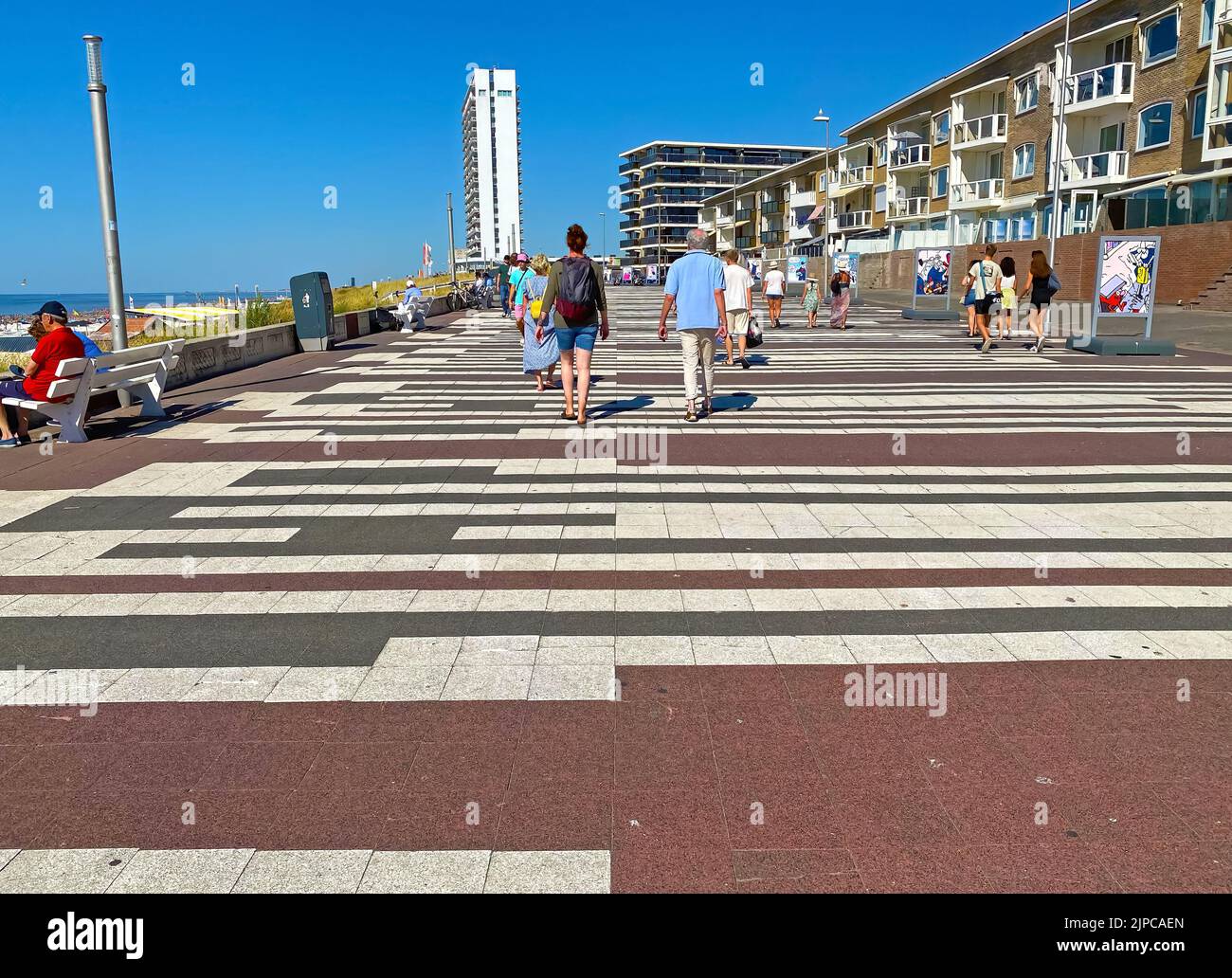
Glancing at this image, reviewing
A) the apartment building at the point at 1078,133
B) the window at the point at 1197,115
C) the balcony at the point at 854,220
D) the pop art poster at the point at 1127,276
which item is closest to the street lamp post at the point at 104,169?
the pop art poster at the point at 1127,276

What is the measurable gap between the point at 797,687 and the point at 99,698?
291 cm

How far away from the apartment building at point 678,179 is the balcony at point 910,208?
77.6m

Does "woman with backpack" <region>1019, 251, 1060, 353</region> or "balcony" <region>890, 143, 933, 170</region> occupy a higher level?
"balcony" <region>890, 143, 933, 170</region>

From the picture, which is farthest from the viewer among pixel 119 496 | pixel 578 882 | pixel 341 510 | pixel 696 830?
pixel 119 496

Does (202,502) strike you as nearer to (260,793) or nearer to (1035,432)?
(260,793)

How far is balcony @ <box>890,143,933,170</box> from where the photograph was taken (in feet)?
195

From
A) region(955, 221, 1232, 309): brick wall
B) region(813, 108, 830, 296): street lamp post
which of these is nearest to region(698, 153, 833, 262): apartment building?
region(813, 108, 830, 296): street lamp post

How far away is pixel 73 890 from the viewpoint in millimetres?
3037

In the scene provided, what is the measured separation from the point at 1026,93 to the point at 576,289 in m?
44.2

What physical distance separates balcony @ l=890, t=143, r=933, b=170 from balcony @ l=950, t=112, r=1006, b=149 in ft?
15.9

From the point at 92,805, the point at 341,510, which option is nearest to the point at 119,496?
the point at 341,510

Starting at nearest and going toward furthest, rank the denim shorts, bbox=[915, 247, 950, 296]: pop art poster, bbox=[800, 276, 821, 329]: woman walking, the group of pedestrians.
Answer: the denim shorts < the group of pedestrians < bbox=[800, 276, 821, 329]: woman walking < bbox=[915, 247, 950, 296]: pop art poster

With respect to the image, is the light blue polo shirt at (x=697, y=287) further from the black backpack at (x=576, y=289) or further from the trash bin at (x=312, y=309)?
the trash bin at (x=312, y=309)

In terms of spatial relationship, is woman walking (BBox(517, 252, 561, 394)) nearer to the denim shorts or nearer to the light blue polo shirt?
the denim shorts
